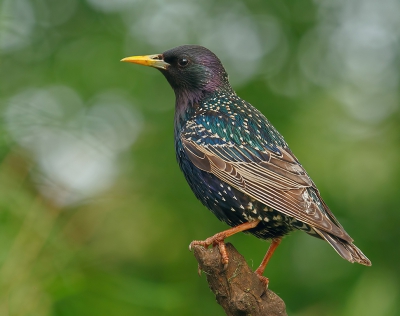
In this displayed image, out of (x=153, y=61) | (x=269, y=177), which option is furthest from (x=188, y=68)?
(x=269, y=177)

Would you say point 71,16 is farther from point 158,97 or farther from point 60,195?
point 60,195

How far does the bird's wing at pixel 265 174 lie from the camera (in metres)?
4.73

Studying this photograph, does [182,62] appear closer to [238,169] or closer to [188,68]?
[188,68]

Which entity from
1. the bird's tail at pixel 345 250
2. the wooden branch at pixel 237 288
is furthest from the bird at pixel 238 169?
the wooden branch at pixel 237 288

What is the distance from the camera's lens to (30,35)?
29.3ft

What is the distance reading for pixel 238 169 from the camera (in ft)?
16.5

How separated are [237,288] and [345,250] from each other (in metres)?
0.75

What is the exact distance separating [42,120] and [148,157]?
125 centimetres

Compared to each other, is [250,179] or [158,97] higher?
[250,179]

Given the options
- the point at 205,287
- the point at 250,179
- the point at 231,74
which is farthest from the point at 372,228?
the point at 250,179

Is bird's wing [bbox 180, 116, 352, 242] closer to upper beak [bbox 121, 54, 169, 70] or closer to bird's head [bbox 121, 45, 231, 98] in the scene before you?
bird's head [bbox 121, 45, 231, 98]

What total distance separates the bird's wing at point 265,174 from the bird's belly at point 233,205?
0.05 meters

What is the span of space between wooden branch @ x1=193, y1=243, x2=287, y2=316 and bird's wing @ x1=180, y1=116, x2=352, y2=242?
563mm

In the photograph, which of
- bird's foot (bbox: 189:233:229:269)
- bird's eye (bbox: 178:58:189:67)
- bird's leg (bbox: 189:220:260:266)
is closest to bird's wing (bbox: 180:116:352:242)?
bird's leg (bbox: 189:220:260:266)
